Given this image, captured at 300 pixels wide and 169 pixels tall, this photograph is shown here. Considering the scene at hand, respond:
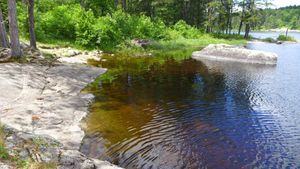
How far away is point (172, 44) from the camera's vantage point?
38719mm

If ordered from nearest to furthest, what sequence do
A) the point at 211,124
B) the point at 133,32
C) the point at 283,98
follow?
the point at 211,124, the point at 283,98, the point at 133,32

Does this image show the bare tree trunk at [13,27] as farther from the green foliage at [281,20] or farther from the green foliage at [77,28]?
the green foliage at [281,20]

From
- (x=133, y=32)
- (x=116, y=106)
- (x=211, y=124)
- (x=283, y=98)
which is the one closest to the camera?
(x=211, y=124)

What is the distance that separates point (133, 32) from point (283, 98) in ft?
78.9

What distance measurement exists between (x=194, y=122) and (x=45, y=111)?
5.46 m

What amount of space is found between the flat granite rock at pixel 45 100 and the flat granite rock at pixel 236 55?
16.1 metres

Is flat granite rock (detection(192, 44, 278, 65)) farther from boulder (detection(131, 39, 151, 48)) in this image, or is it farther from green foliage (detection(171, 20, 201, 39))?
green foliage (detection(171, 20, 201, 39))

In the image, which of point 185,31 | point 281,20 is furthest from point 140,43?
point 281,20

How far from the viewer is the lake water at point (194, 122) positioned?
8.20 meters

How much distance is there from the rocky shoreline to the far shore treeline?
3.23 meters

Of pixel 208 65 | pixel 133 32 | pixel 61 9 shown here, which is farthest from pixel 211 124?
pixel 133 32

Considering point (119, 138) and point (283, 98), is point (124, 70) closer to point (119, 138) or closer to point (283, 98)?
point (283, 98)

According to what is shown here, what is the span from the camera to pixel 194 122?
1092 cm

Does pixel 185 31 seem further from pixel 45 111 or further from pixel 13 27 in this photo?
pixel 45 111
